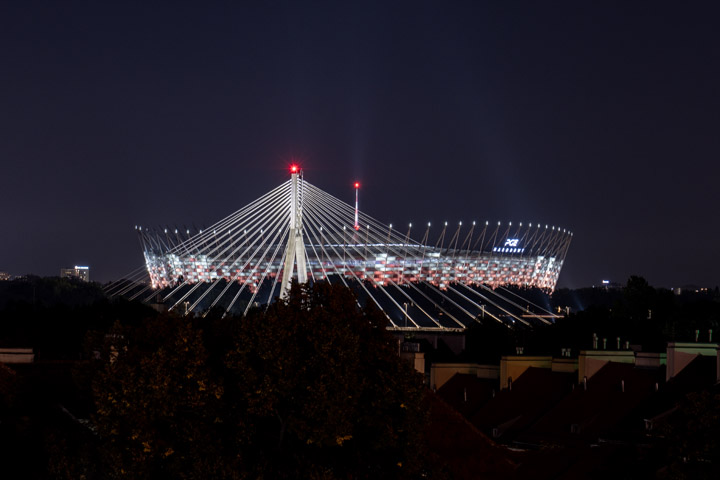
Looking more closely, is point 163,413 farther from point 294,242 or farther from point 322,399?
point 294,242

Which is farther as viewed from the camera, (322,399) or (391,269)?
(391,269)

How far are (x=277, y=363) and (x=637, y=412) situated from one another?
10.8 meters

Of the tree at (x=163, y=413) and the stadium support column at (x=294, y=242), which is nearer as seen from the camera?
the tree at (x=163, y=413)

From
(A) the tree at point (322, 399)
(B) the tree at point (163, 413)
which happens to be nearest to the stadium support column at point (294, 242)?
(A) the tree at point (322, 399)

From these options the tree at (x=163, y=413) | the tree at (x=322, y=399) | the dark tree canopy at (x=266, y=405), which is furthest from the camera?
the tree at (x=322, y=399)

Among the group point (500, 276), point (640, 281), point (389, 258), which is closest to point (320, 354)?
point (640, 281)

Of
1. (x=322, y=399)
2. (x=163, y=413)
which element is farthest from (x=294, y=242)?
(x=322, y=399)

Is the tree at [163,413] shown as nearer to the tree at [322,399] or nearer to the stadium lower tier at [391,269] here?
the tree at [322,399]

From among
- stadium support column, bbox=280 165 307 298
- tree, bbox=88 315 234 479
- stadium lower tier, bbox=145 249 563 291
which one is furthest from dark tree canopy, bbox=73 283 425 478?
stadium lower tier, bbox=145 249 563 291

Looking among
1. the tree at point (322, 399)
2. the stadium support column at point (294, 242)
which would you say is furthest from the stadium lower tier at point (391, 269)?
the tree at point (322, 399)

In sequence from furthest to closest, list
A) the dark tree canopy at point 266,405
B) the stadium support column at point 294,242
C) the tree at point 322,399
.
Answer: the stadium support column at point 294,242
the tree at point 322,399
the dark tree canopy at point 266,405

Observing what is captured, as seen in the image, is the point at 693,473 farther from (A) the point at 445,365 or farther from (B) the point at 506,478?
(A) the point at 445,365

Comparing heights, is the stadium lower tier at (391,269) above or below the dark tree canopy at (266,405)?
above

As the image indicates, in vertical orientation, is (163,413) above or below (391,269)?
below
